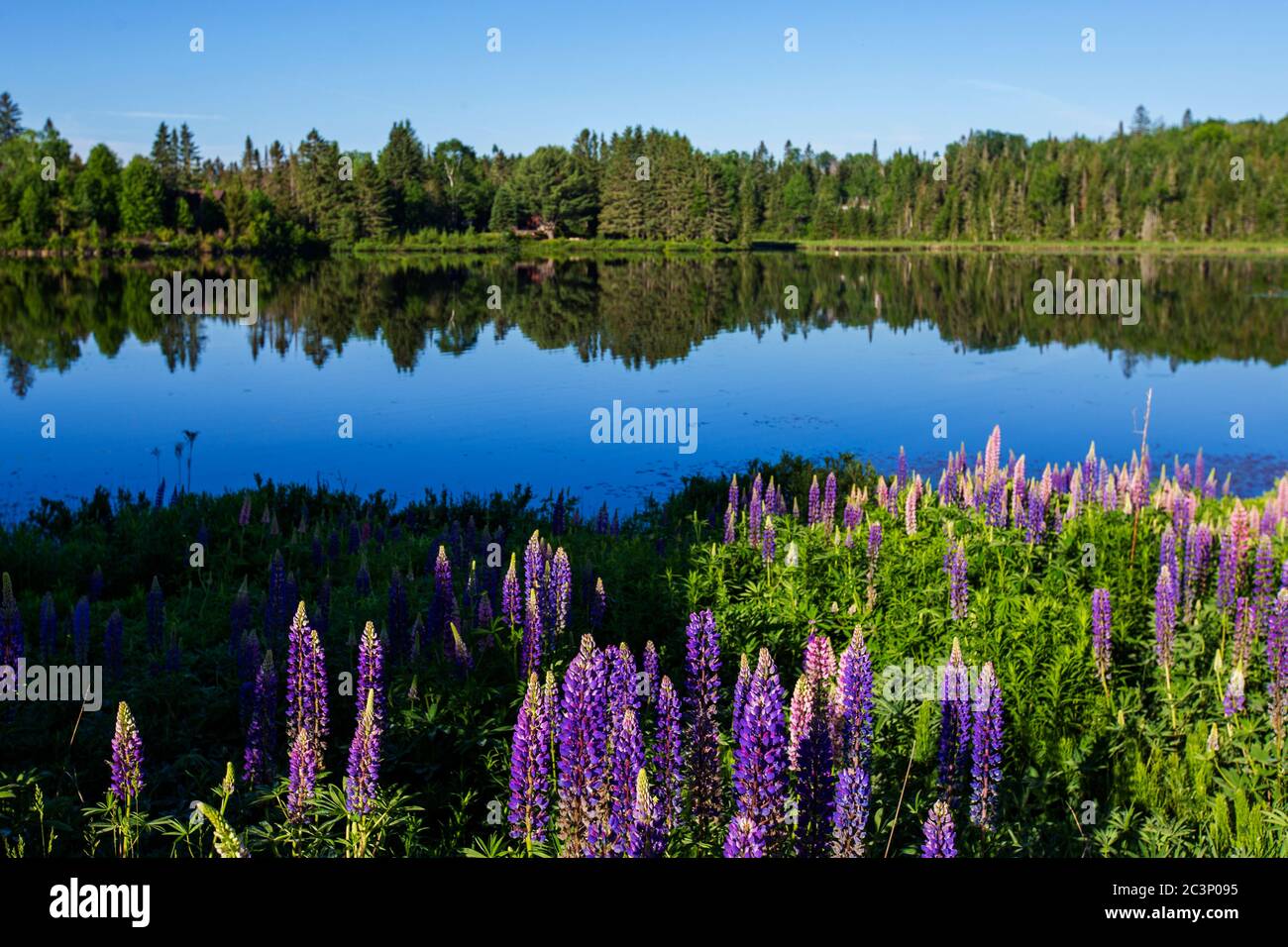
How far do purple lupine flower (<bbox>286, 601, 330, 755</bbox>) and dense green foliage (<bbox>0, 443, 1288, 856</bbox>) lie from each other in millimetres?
342

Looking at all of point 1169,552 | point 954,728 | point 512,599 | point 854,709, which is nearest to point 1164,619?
point 1169,552

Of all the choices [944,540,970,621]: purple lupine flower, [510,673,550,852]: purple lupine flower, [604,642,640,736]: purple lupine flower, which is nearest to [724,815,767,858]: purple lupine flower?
[604,642,640,736]: purple lupine flower

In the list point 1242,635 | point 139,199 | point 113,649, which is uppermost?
point 139,199

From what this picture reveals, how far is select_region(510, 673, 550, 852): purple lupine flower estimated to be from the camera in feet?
17.2

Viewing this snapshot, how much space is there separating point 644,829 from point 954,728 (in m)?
2.56

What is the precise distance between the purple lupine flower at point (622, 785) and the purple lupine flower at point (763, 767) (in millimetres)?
513

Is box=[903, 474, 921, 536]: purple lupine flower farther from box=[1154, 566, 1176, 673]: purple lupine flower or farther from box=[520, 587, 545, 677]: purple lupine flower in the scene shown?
box=[520, 587, 545, 677]: purple lupine flower

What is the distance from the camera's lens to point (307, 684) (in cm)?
607

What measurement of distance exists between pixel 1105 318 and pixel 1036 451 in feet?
105

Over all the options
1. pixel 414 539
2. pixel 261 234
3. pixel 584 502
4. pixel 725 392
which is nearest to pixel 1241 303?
pixel 725 392

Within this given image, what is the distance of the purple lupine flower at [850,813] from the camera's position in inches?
193

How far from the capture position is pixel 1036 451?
2464cm

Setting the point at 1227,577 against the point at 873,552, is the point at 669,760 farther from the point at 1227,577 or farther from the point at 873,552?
the point at 1227,577

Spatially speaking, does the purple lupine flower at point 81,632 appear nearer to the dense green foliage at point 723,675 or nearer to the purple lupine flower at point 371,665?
the dense green foliage at point 723,675
